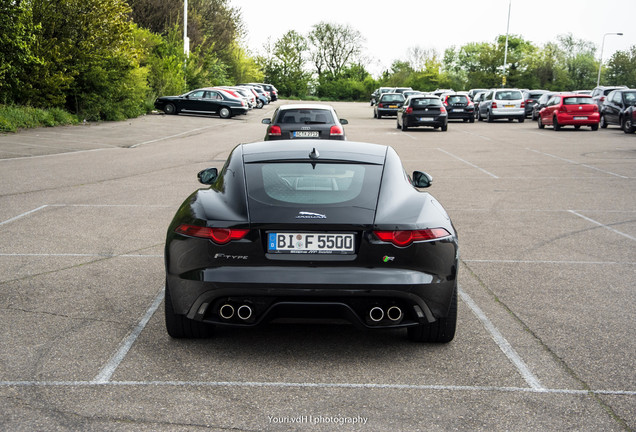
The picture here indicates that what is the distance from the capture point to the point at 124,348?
5.07 m

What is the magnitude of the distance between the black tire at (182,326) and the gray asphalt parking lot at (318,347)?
0.20 ft

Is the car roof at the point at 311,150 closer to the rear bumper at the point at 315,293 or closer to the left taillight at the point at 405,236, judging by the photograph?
the left taillight at the point at 405,236

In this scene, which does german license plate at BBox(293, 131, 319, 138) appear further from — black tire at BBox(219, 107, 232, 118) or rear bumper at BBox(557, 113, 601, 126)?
black tire at BBox(219, 107, 232, 118)

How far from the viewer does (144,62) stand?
151 ft

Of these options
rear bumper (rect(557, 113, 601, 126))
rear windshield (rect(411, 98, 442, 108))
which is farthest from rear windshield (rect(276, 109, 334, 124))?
rear bumper (rect(557, 113, 601, 126))

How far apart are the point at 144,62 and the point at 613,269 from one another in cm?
4151

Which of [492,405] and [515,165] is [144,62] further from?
[492,405]

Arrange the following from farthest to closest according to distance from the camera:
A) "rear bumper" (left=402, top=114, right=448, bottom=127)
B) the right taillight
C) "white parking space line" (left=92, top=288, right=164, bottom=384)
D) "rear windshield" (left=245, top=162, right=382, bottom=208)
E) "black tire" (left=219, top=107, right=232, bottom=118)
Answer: "black tire" (left=219, top=107, right=232, bottom=118), "rear bumper" (left=402, top=114, right=448, bottom=127), the right taillight, "rear windshield" (left=245, top=162, right=382, bottom=208), "white parking space line" (left=92, top=288, right=164, bottom=384)

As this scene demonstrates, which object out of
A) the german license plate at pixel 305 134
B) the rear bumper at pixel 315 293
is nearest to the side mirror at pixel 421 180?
the rear bumper at pixel 315 293

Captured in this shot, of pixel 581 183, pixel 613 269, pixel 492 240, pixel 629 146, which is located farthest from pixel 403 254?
pixel 629 146

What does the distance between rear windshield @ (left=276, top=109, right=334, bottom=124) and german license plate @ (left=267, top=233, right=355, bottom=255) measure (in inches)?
495

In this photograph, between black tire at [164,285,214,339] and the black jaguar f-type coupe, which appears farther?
black tire at [164,285,214,339]

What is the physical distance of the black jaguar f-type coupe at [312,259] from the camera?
4703mm

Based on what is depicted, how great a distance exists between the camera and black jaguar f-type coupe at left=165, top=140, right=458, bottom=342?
15.4 ft
